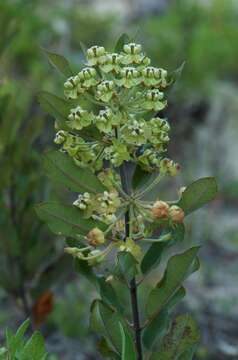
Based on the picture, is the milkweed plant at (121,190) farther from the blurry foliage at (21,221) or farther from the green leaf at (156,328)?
the blurry foliage at (21,221)

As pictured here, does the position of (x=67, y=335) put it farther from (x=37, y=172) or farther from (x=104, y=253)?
(x=104, y=253)

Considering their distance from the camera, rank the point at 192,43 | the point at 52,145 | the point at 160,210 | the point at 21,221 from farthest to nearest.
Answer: the point at 192,43
the point at 52,145
the point at 21,221
the point at 160,210

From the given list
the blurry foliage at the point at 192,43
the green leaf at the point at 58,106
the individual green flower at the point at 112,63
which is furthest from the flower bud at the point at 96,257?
the blurry foliage at the point at 192,43

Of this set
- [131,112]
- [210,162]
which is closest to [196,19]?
[210,162]

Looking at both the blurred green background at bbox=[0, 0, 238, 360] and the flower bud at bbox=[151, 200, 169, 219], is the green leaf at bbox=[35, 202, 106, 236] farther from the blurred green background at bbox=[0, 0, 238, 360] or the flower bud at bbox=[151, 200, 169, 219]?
the blurred green background at bbox=[0, 0, 238, 360]

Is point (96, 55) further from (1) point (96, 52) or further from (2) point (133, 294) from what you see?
(2) point (133, 294)

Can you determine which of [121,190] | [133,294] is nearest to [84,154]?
[121,190]
